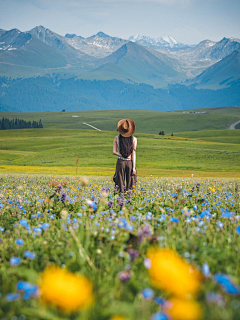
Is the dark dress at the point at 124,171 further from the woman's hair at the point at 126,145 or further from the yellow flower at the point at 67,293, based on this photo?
the yellow flower at the point at 67,293

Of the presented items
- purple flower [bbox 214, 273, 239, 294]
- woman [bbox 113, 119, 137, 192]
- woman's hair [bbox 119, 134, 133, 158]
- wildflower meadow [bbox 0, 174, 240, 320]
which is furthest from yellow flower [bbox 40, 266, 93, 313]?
woman's hair [bbox 119, 134, 133, 158]

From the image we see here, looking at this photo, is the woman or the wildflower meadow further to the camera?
the woman

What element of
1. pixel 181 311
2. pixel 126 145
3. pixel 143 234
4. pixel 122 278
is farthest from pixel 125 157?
pixel 181 311

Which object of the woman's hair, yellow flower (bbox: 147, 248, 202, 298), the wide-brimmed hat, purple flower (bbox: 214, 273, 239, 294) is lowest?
yellow flower (bbox: 147, 248, 202, 298)

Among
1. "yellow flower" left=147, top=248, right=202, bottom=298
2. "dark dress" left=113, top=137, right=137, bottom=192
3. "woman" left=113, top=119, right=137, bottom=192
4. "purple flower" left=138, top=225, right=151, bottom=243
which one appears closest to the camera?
"yellow flower" left=147, top=248, right=202, bottom=298

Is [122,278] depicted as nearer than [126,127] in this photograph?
Yes

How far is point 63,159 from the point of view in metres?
77.6

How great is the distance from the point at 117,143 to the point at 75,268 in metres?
9.11

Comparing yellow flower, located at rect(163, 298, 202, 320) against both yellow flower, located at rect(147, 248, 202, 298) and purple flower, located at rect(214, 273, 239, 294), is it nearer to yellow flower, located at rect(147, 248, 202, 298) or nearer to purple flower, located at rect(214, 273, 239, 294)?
yellow flower, located at rect(147, 248, 202, 298)

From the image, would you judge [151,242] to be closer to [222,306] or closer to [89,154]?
[222,306]

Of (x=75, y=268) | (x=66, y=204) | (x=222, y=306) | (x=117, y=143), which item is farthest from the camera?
(x=117, y=143)

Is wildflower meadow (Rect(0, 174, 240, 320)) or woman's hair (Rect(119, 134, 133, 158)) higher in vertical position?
woman's hair (Rect(119, 134, 133, 158))

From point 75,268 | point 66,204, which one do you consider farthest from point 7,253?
point 66,204

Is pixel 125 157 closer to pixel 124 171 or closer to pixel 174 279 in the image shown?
pixel 124 171
